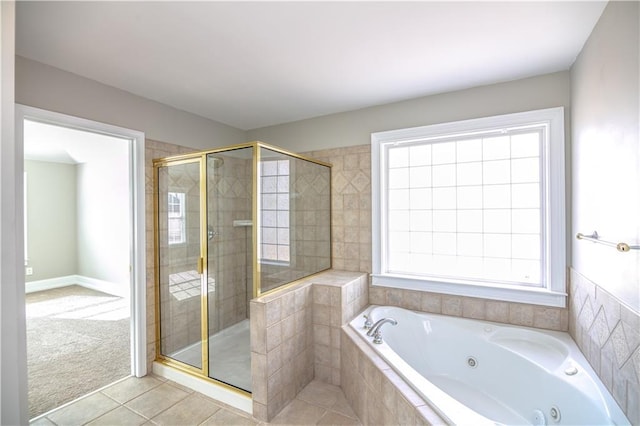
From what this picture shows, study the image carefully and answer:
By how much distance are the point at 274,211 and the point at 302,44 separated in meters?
1.24

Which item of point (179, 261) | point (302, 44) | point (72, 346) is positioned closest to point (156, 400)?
point (179, 261)

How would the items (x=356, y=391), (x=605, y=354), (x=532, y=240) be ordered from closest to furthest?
(x=605, y=354)
(x=356, y=391)
(x=532, y=240)

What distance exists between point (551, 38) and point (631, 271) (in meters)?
1.38

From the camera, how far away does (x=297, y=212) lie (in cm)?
276

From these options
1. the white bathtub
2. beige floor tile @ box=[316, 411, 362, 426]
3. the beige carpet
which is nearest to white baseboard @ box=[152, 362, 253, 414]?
the beige carpet

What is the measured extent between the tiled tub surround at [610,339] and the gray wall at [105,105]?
3.40 m

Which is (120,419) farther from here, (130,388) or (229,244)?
(229,244)

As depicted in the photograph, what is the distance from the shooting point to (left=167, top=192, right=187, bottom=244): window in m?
2.70

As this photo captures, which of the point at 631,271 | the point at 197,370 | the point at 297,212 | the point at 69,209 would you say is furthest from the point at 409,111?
the point at 69,209

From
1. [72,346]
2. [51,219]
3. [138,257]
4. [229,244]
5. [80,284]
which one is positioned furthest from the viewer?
[80,284]

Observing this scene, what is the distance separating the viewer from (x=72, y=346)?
3133mm

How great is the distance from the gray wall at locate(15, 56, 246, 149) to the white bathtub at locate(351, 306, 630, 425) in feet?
8.00

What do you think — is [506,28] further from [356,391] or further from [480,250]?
[356,391]

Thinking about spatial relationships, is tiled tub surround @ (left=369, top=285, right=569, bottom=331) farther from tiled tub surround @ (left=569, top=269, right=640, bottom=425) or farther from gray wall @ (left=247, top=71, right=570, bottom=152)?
gray wall @ (left=247, top=71, right=570, bottom=152)
